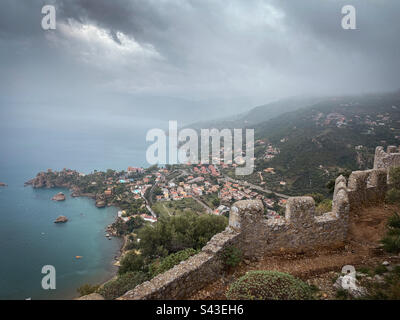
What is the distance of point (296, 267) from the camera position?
488cm

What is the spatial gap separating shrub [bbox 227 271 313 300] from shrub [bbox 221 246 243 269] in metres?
0.90

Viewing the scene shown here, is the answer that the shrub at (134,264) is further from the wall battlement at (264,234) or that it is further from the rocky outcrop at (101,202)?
the rocky outcrop at (101,202)

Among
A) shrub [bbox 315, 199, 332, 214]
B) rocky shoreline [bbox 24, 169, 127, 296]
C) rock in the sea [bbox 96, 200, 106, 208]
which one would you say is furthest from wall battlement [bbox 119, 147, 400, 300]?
rock in the sea [bbox 96, 200, 106, 208]

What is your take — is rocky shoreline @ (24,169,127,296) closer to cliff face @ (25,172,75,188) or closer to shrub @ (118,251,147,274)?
cliff face @ (25,172,75,188)

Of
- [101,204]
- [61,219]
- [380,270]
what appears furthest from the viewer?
[101,204]

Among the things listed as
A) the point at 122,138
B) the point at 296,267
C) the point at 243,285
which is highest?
the point at 122,138

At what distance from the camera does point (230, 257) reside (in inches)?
190

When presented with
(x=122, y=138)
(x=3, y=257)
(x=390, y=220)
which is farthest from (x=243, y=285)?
(x=122, y=138)

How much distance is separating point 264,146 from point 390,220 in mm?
78954

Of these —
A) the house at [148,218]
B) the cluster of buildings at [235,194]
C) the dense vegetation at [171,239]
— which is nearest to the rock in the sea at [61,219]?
the house at [148,218]

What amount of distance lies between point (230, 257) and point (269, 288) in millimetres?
1393

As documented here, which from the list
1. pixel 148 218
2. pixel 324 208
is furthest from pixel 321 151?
pixel 324 208

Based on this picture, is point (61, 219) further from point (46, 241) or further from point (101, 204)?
point (101, 204)
